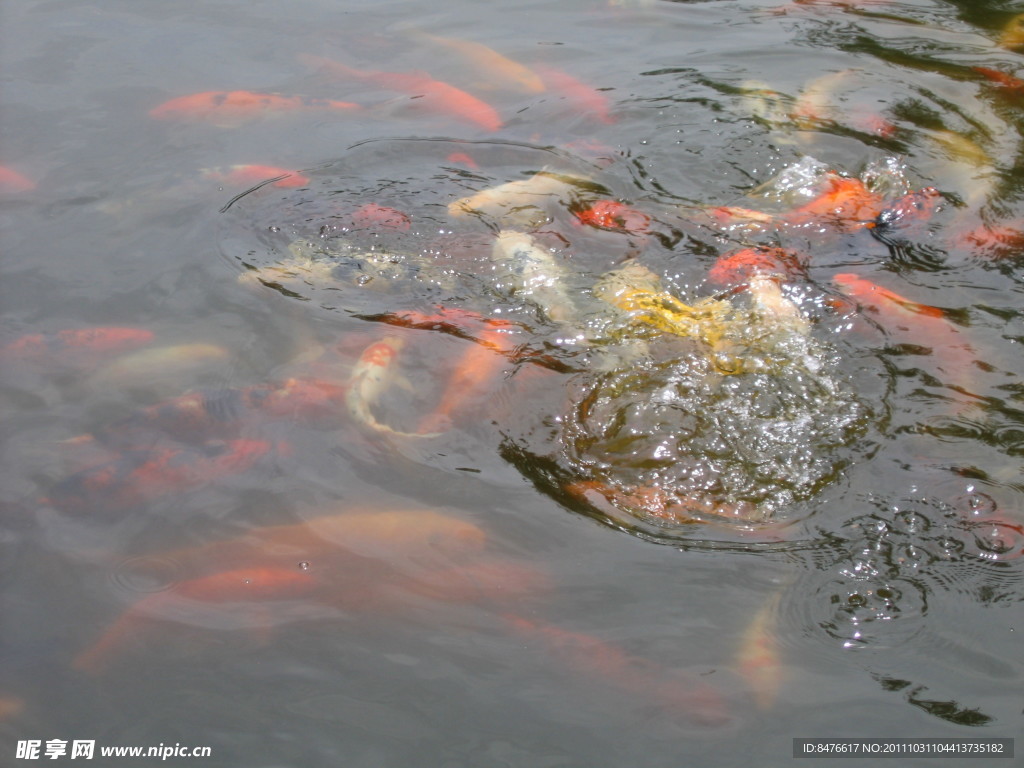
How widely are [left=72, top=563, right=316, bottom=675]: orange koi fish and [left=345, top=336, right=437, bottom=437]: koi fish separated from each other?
31.2 inches

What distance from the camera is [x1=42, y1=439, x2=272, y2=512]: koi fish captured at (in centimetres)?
379

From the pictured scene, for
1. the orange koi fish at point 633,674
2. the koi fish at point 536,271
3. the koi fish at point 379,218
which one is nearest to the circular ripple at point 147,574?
the orange koi fish at point 633,674

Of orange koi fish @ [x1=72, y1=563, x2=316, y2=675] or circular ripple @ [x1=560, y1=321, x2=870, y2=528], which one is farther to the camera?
circular ripple @ [x1=560, y1=321, x2=870, y2=528]

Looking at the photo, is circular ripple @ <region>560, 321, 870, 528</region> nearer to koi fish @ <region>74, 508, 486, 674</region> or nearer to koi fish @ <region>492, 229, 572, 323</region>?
koi fish @ <region>492, 229, 572, 323</region>

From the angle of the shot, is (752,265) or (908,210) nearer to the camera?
(752,265)

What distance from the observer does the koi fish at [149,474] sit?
3.79 metres

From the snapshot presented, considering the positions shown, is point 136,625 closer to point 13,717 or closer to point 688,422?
point 13,717

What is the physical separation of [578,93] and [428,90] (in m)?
1.03

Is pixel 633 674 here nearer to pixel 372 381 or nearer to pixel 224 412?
pixel 372 381

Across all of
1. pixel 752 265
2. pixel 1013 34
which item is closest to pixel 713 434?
pixel 752 265

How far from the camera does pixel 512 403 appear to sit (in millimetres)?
4113

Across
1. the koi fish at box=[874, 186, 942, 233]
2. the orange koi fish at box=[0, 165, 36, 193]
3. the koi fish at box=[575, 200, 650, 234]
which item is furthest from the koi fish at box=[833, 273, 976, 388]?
the orange koi fish at box=[0, 165, 36, 193]

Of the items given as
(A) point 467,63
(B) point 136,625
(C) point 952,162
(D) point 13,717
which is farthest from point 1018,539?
(A) point 467,63

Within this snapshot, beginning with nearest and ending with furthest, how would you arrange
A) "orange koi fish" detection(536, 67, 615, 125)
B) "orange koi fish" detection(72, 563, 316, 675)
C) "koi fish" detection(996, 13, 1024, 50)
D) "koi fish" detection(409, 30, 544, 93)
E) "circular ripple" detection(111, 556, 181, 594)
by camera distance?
"orange koi fish" detection(72, 563, 316, 675)
"circular ripple" detection(111, 556, 181, 594)
"orange koi fish" detection(536, 67, 615, 125)
"koi fish" detection(409, 30, 544, 93)
"koi fish" detection(996, 13, 1024, 50)
